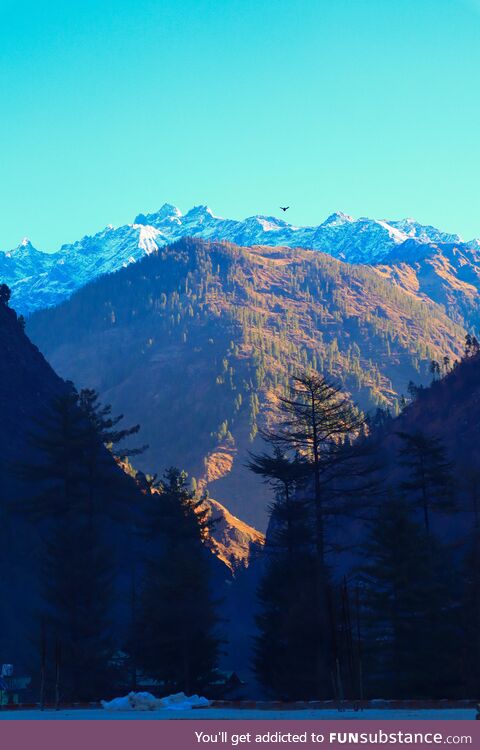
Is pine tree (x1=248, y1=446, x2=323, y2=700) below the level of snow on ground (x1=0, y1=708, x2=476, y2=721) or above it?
above

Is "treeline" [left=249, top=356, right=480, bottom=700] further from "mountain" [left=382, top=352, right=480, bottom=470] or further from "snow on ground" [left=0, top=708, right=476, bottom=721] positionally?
"mountain" [left=382, top=352, right=480, bottom=470]

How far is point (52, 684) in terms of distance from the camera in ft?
210

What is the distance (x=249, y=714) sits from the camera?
29.7 meters

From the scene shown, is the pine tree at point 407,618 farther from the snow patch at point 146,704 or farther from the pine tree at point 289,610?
the snow patch at point 146,704

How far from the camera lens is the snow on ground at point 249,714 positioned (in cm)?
2751

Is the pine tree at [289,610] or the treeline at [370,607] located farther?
the pine tree at [289,610]

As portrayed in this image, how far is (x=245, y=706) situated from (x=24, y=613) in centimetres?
7636

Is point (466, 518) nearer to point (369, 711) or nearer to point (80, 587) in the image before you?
point (80, 587)

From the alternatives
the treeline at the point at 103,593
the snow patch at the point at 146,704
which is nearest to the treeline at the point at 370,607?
the treeline at the point at 103,593

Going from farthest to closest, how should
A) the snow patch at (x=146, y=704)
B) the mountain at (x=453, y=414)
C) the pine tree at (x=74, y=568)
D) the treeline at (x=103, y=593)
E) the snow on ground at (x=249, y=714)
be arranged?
the mountain at (x=453, y=414)
the pine tree at (x=74, y=568)
the treeline at (x=103, y=593)
the snow patch at (x=146, y=704)
the snow on ground at (x=249, y=714)

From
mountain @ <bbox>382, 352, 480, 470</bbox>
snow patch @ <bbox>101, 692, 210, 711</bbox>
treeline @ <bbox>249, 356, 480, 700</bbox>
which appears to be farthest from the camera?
mountain @ <bbox>382, 352, 480, 470</bbox>

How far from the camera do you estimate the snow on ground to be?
27511mm

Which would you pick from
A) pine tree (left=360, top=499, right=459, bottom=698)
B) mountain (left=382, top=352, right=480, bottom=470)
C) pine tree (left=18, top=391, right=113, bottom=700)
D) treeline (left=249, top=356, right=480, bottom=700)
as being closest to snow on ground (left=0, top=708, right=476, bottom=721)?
treeline (left=249, top=356, right=480, bottom=700)
